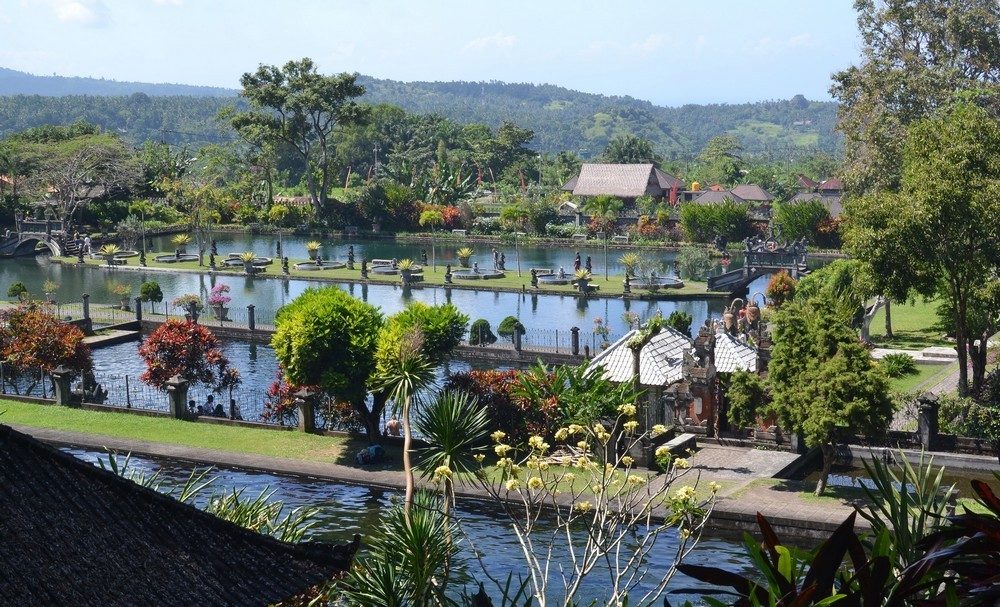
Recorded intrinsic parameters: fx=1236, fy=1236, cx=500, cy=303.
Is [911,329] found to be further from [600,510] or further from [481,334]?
[600,510]

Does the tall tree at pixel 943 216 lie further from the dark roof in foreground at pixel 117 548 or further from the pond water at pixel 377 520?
the dark roof in foreground at pixel 117 548

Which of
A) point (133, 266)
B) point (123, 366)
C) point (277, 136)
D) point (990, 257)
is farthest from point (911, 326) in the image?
point (277, 136)

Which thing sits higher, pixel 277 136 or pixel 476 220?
pixel 277 136

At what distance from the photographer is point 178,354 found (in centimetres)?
3356

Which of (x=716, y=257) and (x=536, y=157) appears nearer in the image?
(x=716, y=257)

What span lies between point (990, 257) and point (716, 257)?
136 ft

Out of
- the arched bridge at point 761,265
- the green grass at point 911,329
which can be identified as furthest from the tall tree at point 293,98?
the green grass at point 911,329

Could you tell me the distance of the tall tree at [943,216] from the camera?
29.6 metres

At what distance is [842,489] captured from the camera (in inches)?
1005

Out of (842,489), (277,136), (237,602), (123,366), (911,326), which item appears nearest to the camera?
(237,602)

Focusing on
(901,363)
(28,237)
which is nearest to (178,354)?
(901,363)

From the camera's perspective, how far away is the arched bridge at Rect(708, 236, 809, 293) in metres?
58.5

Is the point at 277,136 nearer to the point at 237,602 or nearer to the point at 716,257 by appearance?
the point at 716,257

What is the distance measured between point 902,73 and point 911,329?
469 inches
